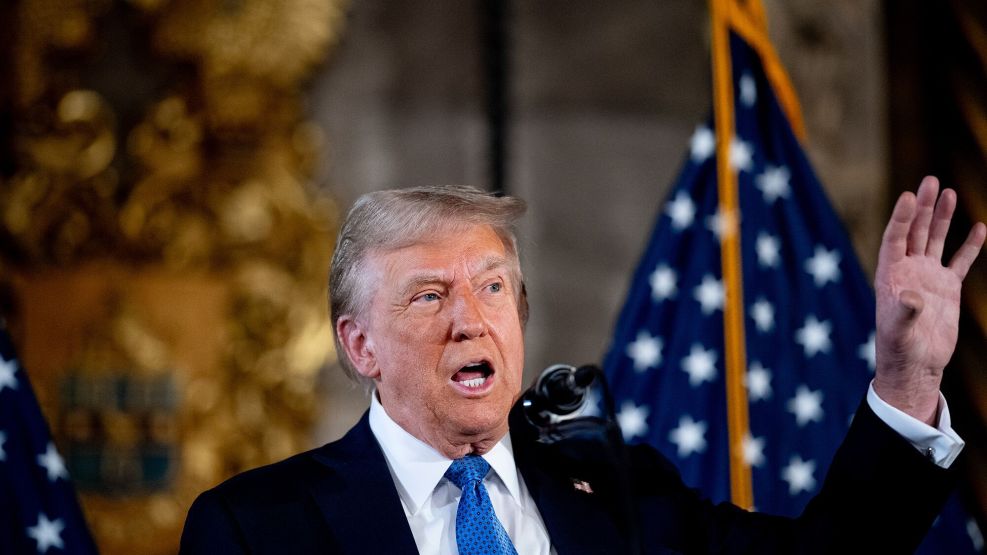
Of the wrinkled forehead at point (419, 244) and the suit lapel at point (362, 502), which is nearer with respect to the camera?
the suit lapel at point (362, 502)

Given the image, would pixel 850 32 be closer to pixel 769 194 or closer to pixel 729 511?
pixel 769 194

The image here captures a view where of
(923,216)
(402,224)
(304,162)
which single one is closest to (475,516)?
(402,224)

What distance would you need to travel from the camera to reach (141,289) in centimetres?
445

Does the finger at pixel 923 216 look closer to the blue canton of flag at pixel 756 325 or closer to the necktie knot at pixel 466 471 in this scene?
the necktie knot at pixel 466 471

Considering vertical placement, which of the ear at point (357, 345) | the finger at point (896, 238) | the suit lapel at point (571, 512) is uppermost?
the finger at point (896, 238)

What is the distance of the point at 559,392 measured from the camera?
6.57 feet

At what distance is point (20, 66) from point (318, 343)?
151 cm

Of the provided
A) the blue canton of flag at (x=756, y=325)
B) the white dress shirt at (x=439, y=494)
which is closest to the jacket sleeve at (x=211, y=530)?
the white dress shirt at (x=439, y=494)

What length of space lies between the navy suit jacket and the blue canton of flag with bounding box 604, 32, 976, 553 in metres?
0.85

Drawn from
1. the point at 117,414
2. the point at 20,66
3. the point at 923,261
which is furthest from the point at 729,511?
the point at 20,66

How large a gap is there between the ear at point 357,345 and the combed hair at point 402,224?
0.02 meters

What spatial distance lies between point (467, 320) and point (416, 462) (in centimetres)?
31

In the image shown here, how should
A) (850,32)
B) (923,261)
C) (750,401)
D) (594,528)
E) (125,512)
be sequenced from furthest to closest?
(850,32) → (125,512) → (750,401) → (594,528) → (923,261)

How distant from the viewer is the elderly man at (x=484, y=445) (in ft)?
6.97
